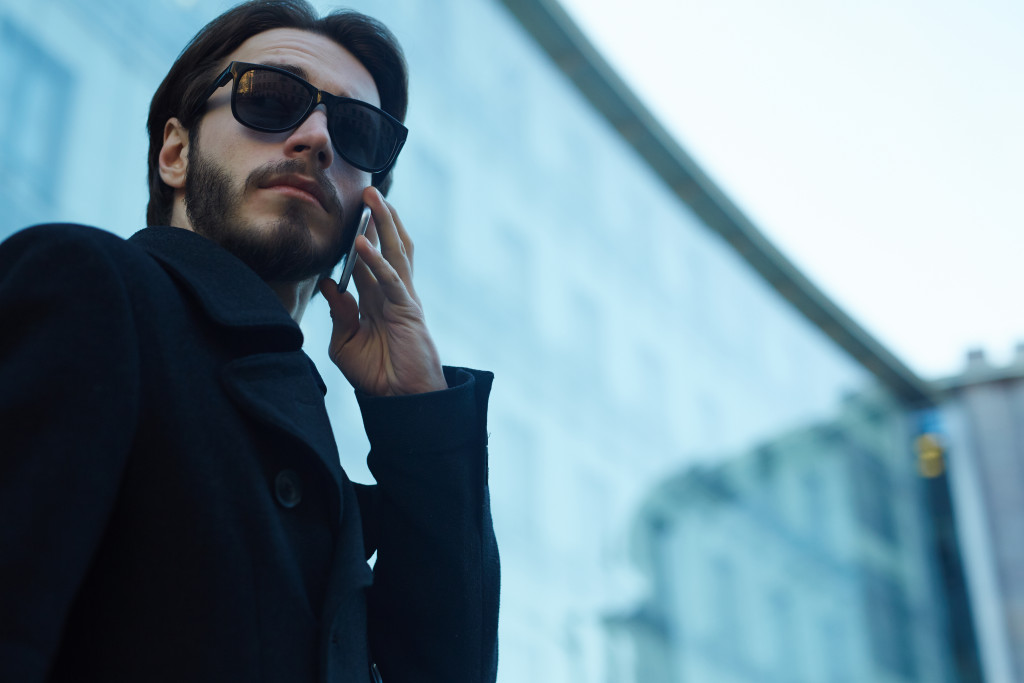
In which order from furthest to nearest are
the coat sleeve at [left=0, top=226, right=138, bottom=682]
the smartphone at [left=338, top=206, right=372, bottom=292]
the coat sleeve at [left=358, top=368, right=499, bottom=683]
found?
1. the smartphone at [left=338, top=206, right=372, bottom=292]
2. the coat sleeve at [left=358, top=368, right=499, bottom=683]
3. the coat sleeve at [left=0, top=226, right=138, bottom=682]

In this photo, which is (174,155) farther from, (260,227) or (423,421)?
(423,421)

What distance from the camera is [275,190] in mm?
1435

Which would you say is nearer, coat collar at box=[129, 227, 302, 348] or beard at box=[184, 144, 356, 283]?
coat collar at box=[129, 227, 302, 348]

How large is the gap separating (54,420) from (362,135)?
84cm

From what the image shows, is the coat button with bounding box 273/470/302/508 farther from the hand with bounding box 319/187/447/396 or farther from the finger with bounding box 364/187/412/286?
the finger with bounding box 364/187/412/286

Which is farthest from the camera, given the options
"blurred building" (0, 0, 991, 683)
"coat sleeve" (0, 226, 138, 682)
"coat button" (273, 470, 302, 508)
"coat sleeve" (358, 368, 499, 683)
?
"blurred building" (0, 0, 991, 683)

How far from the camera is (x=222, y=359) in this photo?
1.14 metres

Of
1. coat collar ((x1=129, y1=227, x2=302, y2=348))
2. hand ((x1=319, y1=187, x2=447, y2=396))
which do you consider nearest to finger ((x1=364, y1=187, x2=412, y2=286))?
hand ((x1=319, y1=187, x2=447, y2=396))

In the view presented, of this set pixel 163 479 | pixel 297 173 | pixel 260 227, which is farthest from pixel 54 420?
pixel 297 173

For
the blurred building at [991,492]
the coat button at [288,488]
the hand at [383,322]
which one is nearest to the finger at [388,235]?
the hand at [383,322]

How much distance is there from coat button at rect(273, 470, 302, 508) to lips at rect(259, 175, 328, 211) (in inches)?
19.4

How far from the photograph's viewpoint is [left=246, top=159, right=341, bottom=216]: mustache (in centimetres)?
144

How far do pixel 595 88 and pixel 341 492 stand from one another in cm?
1055

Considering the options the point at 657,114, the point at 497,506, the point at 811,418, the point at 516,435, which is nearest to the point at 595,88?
the point at 657,114
